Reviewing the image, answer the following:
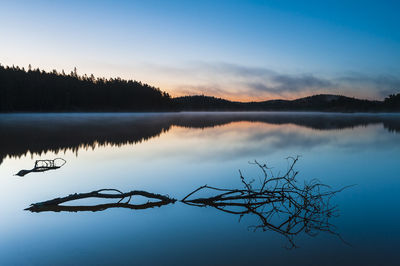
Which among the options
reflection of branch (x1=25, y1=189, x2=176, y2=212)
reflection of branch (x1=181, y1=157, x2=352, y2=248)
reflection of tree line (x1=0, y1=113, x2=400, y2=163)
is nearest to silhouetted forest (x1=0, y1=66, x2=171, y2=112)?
reflection of tree line (x1=0, y1=113, x2=400, y2=163)

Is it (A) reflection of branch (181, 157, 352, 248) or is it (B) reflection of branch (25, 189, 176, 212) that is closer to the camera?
(A) reflection of branch (181, 157, 352, 248)

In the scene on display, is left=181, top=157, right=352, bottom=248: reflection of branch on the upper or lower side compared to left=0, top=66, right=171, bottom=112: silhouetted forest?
lower

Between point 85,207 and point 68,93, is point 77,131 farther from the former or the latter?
point 68,93

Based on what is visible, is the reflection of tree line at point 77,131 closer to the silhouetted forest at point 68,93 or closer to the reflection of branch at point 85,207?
the reflection of branch at point 85,207

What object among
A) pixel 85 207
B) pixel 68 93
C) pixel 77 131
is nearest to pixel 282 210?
pixel 85 207

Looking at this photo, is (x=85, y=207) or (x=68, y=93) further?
(x=68, y=93)

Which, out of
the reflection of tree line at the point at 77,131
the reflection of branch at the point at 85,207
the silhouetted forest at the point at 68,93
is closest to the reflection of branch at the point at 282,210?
the reflection of branch at the point at 85,207

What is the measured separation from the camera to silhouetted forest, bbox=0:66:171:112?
256ft

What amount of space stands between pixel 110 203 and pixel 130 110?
377 feet

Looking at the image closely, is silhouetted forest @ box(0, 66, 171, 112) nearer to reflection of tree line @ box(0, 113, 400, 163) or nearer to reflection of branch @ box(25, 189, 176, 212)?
reflection of tree line @ box(0, 113, 400, 163)

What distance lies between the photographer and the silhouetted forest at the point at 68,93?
7806 cm

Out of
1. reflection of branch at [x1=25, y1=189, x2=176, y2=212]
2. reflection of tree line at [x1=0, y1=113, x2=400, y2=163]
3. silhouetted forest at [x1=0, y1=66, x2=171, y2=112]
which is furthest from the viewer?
silhouetted forest at [x1=0, y1=66, x2=171, y2=112]

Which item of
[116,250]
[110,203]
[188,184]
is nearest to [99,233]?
[116,250]

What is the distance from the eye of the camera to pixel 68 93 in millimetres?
90250
